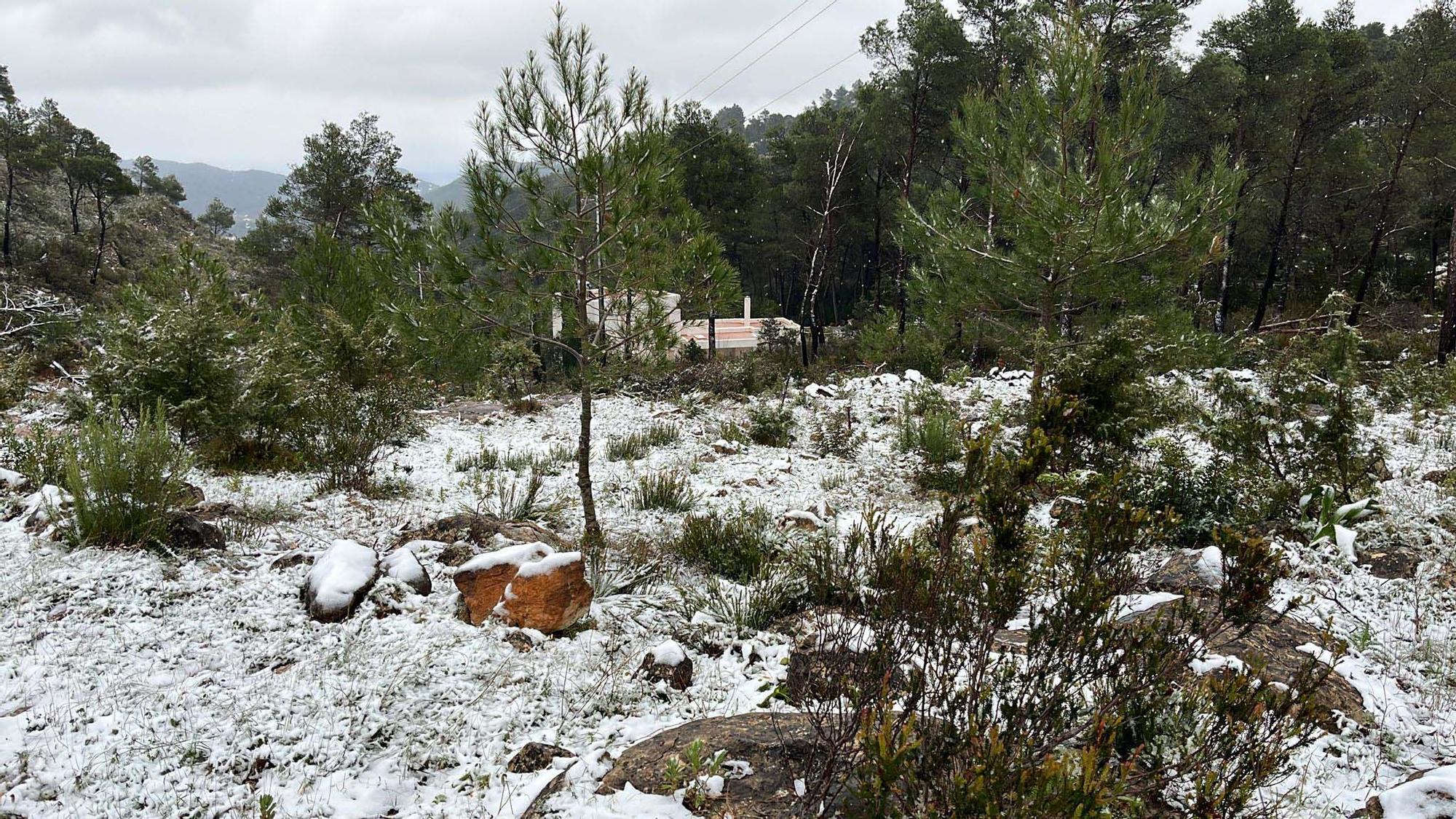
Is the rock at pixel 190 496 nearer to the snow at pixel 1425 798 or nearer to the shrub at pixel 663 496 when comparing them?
the shrub at pixel 663 496

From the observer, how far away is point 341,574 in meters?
3.51

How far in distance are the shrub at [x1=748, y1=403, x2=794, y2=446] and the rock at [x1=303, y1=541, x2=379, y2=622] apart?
548cm

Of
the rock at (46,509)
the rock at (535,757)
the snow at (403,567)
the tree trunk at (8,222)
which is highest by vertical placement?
the tree trunk at (8,222)

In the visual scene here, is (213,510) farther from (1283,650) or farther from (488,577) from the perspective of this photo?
(1283,650)

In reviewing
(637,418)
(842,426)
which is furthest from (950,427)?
(637,418)

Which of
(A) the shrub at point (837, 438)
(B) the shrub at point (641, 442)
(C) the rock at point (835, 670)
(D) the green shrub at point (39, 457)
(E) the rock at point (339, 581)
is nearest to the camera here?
(C) the rock at point (835, 670)

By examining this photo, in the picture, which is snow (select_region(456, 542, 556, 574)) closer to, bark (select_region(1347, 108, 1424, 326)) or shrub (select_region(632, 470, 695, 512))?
shrub (select_region(632, 470, 695, 512))

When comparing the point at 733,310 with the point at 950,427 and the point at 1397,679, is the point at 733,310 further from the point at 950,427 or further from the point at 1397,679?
the point at 1397,679

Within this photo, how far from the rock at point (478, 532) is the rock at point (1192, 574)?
3676mm

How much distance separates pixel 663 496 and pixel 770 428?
2949 mm

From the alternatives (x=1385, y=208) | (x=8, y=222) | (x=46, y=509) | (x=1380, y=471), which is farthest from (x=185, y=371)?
(x=8, y=222)

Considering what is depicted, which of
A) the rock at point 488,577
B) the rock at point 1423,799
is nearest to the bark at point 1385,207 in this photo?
the rock at point 1423,799

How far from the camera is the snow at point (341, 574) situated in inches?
134

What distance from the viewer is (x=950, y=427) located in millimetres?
7703
